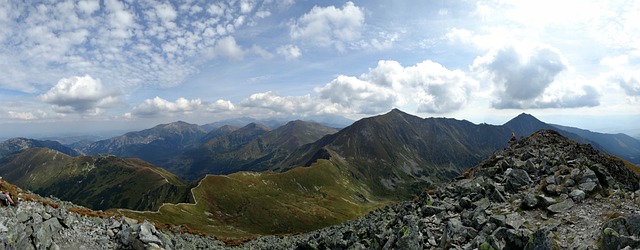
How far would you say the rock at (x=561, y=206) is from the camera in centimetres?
2270

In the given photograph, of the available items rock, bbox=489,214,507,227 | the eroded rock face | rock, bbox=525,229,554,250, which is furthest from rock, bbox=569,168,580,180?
rock, bbox=525,229,554,250

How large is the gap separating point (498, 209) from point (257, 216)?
163324mm

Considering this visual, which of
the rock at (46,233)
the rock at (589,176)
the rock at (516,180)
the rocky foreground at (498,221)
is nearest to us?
the rocky foreground at (498,221)

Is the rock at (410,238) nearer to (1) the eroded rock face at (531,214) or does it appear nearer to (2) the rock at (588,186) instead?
(1) the eroded rock face at (531,214)

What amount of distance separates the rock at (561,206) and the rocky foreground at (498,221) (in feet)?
0.20

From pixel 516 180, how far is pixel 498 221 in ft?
35.0

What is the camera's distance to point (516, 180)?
1193 inches

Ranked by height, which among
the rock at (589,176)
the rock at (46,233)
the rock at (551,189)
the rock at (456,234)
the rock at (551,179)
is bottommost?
the rock at (46,233)

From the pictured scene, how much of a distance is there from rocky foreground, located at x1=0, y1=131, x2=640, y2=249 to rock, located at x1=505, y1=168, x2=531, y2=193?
92 mm

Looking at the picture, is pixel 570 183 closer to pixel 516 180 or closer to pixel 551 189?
pixel 551 189

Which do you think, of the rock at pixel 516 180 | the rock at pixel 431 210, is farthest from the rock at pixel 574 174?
the rock at pixel 431 210

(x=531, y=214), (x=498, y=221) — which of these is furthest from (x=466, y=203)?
(x=498, y=221)

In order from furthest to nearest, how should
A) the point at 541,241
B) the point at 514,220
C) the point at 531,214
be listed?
the point at 531,214 < the point at 514,220 < the point at 541,241

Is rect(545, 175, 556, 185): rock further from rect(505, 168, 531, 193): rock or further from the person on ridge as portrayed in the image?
the person on ridge
